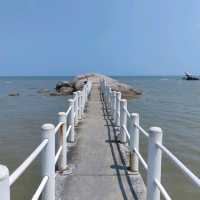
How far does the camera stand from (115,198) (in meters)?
4.42

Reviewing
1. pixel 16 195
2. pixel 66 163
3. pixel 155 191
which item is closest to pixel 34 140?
pixel 16 195

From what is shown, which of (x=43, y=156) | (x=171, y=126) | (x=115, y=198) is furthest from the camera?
(x=171, y=126)

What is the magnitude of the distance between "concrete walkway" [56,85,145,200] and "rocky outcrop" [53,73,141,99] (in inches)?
954

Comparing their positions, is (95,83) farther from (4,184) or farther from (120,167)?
(4,184)

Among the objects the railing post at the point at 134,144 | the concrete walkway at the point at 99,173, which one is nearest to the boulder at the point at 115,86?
the concrete walkway at the point at 99,173

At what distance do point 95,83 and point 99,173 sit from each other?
29727 mm

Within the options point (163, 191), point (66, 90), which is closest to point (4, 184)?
point (163, 191)

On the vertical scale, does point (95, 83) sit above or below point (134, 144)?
above

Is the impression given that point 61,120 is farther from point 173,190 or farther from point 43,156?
point 173,190

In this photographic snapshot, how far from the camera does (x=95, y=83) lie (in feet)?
115

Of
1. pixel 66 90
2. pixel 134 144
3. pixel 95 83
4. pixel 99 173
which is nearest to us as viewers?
pixel 99 173

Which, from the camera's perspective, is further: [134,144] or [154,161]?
[134,144]

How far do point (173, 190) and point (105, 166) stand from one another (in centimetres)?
228

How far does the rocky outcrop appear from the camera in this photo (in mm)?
32844
